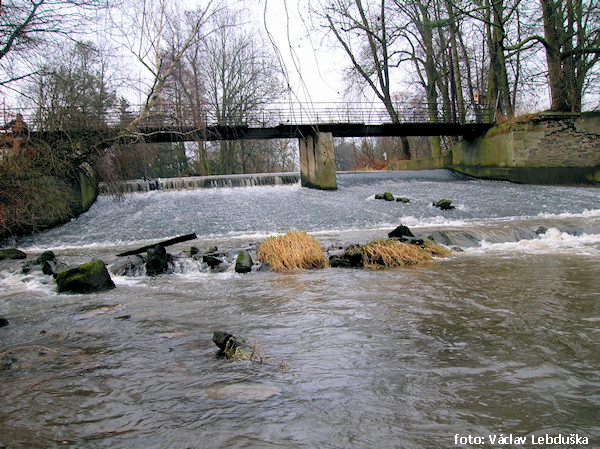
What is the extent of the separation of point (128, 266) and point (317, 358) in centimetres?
579

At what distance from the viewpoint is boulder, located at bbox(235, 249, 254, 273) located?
7582mm

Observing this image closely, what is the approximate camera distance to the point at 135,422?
2346 millimetres

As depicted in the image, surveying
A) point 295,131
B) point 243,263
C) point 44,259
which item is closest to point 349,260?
point 243,263

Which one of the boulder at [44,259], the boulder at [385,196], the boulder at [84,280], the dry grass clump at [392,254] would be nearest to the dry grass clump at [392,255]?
the dry grass clump at [392,254]

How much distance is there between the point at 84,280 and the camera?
6.37m

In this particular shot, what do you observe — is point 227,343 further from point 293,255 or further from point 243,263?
point 293,255

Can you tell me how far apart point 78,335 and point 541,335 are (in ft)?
13.9

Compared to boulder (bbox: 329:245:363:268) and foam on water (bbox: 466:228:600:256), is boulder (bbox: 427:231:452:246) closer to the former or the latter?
foam on water (bbox: 466:228:600:256)

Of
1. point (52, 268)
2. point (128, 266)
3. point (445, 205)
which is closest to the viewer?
point (52, 268)

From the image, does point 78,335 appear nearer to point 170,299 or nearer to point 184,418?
point 170,299

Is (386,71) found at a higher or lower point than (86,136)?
higher

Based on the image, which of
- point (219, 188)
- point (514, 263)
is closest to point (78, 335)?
point (514, 263)

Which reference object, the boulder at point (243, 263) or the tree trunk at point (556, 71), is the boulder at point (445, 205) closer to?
the boulder at point (243, 263)

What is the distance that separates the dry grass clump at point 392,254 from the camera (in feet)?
24.3
